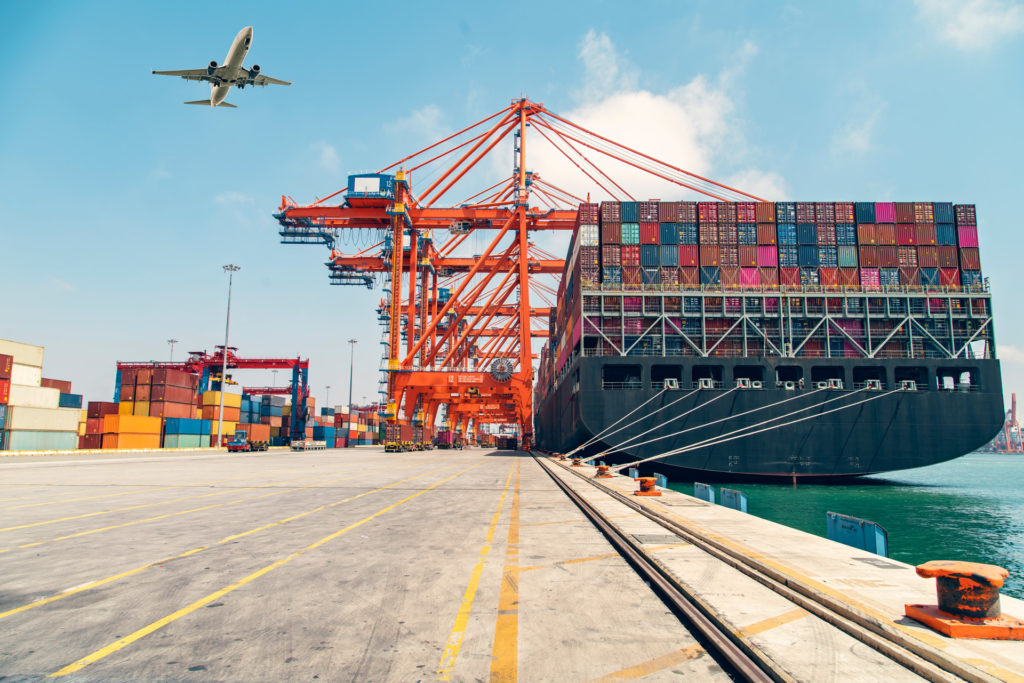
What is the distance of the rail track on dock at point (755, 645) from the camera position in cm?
396

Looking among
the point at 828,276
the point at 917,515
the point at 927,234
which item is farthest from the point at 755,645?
the point at 927,234

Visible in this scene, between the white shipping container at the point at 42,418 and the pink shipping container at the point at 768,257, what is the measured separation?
5400 centimetres

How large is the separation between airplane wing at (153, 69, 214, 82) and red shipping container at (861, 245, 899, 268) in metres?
34.2

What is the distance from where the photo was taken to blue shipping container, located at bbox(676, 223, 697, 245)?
3491cm

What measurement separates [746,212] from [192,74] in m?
29.5

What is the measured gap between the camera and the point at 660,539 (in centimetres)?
923

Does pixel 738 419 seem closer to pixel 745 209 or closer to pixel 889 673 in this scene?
pixel 745 209

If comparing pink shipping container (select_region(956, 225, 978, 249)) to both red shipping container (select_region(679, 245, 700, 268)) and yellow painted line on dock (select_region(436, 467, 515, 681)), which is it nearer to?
red shipping container (select_region(679, 245, 700, 268))

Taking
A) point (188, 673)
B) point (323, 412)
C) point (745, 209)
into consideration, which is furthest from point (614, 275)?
point (323, 412)

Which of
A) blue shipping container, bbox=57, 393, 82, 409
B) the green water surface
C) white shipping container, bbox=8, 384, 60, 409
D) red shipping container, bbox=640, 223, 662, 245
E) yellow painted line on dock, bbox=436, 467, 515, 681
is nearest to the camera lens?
yellow painted line on dock, bbox=436, 467, 515, 681

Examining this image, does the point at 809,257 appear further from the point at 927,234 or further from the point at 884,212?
the point at 927,234

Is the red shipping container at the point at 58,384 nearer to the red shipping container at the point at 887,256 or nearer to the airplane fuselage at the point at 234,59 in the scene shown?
the airplane fuselage at the point at 234,59

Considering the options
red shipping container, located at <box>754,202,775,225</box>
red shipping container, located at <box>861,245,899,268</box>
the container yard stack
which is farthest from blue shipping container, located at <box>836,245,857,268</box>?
the container yard stack

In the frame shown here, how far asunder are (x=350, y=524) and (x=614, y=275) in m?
27.0
